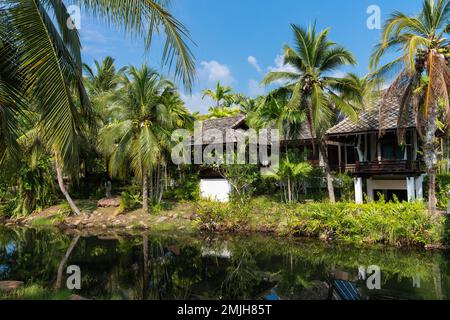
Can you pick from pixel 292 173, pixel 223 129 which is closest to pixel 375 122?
pixel 292 173

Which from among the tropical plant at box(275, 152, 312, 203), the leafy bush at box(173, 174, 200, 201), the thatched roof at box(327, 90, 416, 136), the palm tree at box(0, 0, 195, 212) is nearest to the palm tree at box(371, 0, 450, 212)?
the thatched roof at box(327, 90, 416, 136)

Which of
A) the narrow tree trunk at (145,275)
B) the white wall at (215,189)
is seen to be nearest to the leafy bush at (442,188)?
the white wall at (215,189)

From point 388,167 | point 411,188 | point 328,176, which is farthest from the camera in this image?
point 328,176

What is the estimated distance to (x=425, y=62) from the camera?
44.7 ft

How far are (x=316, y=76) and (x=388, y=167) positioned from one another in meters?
5.90

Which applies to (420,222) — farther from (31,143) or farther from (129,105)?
(31,143)

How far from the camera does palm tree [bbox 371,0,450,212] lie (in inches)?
500

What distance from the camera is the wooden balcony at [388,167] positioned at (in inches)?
690

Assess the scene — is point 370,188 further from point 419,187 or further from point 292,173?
point 292,173

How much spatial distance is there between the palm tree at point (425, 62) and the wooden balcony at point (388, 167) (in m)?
3.53

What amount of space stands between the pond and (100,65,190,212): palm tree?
16.3ft

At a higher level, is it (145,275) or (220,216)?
(220,216)

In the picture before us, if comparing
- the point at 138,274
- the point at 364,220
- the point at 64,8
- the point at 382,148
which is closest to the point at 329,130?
the point at 382,148

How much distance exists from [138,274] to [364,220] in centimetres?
903
